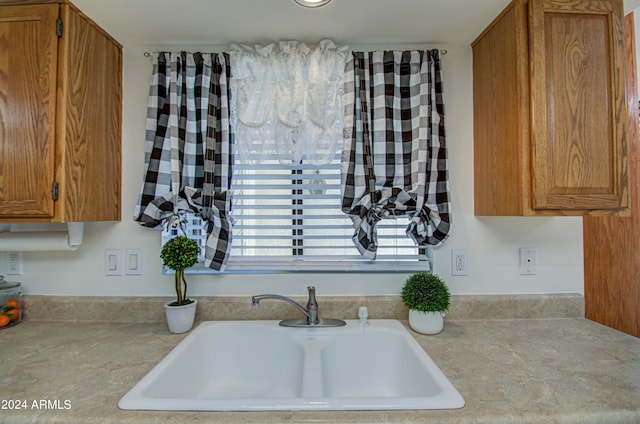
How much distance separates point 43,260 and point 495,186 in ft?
7.02

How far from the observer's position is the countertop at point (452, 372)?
2.71 feet

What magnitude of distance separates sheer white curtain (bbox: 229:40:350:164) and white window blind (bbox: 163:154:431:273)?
103 millimetres

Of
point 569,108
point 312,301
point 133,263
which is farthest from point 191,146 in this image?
point 569,108

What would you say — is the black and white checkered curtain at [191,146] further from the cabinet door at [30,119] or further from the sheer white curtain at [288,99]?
the cabinet door at [30,119]

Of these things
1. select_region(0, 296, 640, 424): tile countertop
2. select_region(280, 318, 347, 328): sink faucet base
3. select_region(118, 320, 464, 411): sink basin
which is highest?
select_region(280, 318, 347, 328): sink faucet base

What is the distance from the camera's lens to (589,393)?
914mm

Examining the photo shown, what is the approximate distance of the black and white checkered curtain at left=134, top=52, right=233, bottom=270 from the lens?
1489mm

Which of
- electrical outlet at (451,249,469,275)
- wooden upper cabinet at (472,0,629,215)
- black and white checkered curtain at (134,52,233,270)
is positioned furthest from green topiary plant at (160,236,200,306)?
wooden upper cabinet at (472,0,629,215)

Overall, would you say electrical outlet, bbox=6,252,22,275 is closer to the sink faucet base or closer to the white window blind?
the white window blind

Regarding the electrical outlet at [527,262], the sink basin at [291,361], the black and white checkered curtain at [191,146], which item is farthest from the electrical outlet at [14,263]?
the electrical outlet at [527,262]

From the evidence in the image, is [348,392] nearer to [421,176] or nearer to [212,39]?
[421,176]

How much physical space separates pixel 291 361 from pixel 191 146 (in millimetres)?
1062

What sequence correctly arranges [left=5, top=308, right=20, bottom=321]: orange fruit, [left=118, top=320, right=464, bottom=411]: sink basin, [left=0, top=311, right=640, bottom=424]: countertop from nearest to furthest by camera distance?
[left=0, top=311, right=640, bottom=424]: countertop, [left=118, top=320, right=464, bottom=411]: sink basin, [left=5, top=308, right=20, bottom=321]: orange fruit

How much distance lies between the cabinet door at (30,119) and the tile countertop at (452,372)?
1.78 feet
